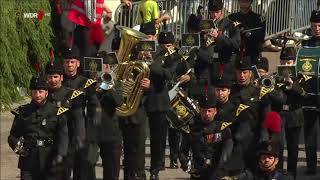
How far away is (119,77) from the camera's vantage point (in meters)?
11.9

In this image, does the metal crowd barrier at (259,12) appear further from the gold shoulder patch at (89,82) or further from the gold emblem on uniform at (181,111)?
the gold shoulder patch at (89,82)

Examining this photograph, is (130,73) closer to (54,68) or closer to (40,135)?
(54,68)

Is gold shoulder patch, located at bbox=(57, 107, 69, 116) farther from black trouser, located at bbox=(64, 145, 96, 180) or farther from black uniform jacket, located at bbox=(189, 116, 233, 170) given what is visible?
black uniform jacket, located at bbox=(189, 116, 233, 170)

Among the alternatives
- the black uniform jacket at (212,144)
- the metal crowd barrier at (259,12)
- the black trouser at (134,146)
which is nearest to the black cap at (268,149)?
the black uniform jacket at (212,144)

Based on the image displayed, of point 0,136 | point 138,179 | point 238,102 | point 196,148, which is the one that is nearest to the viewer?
point 196,148

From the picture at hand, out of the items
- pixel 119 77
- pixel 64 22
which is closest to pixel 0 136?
pixel 64 22

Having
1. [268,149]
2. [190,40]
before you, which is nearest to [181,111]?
[190,40]

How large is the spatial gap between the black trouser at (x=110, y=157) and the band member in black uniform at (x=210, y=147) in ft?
5.59

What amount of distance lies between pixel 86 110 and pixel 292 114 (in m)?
2.56

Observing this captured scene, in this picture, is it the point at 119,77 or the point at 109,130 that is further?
the point at 119,77

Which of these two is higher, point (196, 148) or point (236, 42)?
point (236, 42)

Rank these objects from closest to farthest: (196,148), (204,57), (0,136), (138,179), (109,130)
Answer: (196,148)
(109,130)
(138,179)
(204,57)
(0,136)

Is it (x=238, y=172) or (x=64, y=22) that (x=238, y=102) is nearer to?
(x=238, y=172)

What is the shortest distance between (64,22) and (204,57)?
3.38m
